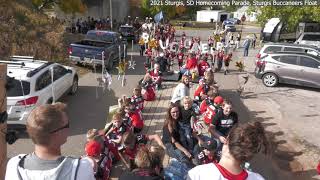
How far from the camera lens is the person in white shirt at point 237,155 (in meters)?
3.41

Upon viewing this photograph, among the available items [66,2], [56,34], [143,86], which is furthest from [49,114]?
[66,2]

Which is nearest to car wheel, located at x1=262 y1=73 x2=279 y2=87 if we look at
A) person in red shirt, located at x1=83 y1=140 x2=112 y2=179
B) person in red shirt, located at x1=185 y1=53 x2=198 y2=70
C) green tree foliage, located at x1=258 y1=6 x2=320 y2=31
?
person in red shirt, located at x1=185 y1=53 x2=198 y2=70

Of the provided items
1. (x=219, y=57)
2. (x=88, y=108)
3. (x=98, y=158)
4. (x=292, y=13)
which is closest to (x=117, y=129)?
(x=98, y=158)

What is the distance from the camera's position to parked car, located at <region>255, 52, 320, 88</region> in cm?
1750

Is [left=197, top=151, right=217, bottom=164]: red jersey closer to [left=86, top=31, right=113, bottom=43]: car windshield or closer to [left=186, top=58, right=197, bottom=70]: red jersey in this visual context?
[left=186, top=58, right=197, bottom=70]: red jersey

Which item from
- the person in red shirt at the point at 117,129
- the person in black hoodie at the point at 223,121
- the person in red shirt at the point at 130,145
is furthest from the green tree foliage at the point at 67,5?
the person in red shirt at the point at 130,145

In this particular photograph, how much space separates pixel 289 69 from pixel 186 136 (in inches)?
455

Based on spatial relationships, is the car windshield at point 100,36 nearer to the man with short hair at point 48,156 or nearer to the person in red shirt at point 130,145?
the person in red shirt at point 130,145

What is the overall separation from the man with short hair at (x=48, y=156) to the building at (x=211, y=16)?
6148cm

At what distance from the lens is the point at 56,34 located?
25.0 meters

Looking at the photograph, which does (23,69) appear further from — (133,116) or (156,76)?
(156,76)

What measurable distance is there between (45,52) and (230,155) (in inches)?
787

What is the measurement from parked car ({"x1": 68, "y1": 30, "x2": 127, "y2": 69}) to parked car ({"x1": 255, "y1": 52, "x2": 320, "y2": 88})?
7.05 meters

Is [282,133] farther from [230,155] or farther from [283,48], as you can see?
[283,48]
